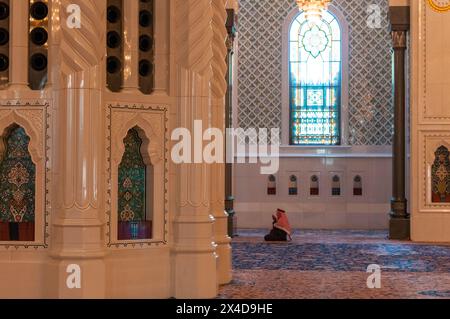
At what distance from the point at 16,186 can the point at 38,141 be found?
425 mm

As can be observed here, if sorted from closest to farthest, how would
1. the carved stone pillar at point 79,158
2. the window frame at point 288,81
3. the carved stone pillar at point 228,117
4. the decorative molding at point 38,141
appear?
the carved stone pillar at point 79,158 → the decorative molding at point 38,141 → the carved stone pillar at point 228,117 → the window frame at point 288,81

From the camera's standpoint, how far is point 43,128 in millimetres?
6594

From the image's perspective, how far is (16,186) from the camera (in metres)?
6.70

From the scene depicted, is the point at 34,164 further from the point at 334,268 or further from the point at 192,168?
the point at 334,268

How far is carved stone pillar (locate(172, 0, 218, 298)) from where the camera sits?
6.94m

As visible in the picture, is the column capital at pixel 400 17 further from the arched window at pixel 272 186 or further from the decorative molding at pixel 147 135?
the decorative molding at pixel 147 135

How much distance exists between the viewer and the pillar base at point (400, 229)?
13.7 metres

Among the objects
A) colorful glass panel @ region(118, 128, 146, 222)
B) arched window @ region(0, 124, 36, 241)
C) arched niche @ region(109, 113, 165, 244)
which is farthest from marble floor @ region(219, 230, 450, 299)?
arched window @ region(0, 124, 36, 241)

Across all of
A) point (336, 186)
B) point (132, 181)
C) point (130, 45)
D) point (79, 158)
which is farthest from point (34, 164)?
point (336, 186)

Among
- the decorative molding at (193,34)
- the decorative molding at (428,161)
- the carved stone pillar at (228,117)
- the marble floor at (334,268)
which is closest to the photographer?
the decorative molding at (193,34)

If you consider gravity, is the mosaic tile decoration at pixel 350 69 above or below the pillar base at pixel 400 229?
above

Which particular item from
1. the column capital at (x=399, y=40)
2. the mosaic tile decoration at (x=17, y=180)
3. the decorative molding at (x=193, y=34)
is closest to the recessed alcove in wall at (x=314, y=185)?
the column capital at (x=399, y=40)

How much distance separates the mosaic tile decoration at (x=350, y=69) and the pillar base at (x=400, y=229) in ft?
10.0

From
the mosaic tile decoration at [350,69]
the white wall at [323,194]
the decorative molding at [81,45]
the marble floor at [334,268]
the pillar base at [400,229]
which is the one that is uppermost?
the mosaic tile decoration at [350,69]
